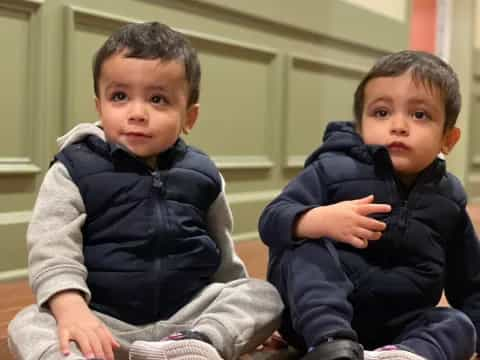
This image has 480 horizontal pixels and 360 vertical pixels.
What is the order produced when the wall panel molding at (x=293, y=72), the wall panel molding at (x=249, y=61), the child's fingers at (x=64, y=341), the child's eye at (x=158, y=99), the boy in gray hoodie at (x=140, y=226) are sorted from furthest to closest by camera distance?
1. the wall panel molding at (x=293, y=72)
2. the wall panel molding at (x=249, y=61)
3. the child's eye at (x=158, y=99)
4. the boy in gray hoodie at (x=140, y=226)
5. the child's fingers at (x=64, y=341)

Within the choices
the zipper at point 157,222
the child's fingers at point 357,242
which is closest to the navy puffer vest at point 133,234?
the zipper at point 157,222

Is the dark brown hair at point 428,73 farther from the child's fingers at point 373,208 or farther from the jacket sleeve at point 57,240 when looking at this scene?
the jacket sleeve at point 57,240

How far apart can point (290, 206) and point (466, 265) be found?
332mm

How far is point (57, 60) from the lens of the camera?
1.58 meters

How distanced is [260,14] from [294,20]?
0.22m

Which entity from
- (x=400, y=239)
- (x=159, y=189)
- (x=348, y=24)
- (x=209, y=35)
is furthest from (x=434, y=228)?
(x=348, y=24)

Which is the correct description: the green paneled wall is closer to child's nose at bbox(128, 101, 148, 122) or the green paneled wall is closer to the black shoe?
child's nose at bbox(128, 101, 148, 122)

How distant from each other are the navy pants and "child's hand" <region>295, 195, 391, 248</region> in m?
0.04

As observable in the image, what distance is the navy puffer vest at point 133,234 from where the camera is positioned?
94 cm

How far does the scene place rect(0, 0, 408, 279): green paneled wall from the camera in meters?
1.52

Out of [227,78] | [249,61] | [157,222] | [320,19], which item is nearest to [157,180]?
[157,222]

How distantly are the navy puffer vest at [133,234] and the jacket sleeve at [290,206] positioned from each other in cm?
11

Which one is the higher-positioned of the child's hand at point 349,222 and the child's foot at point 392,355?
the child's hand at point 349,222

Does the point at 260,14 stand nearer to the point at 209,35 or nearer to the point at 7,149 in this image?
the point at 209,35
